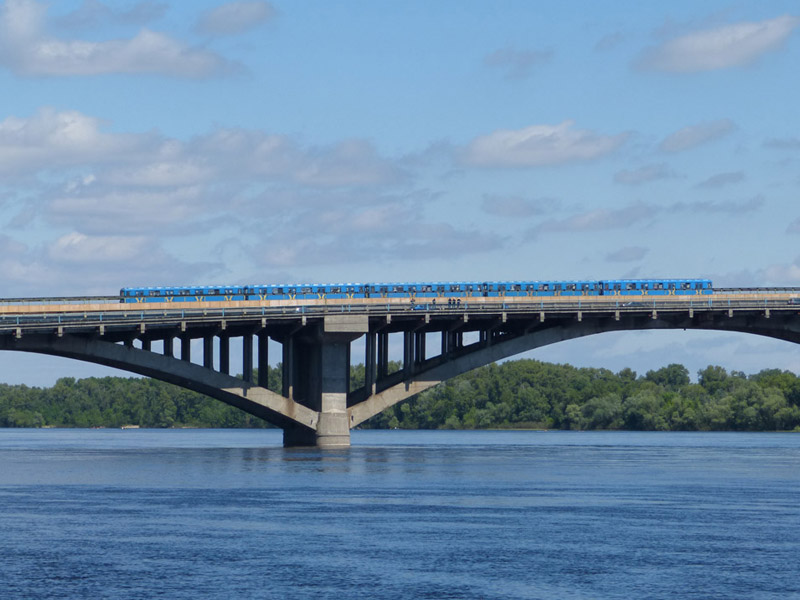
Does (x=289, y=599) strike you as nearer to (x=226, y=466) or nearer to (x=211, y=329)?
(x=226, y=466)

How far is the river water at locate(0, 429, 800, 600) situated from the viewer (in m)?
45.6

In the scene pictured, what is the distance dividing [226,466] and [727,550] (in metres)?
52.8

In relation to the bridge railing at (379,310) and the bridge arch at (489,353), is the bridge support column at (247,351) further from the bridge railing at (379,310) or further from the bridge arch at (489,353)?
the bridge arch at (489,353)

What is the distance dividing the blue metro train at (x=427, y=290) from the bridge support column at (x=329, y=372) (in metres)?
4.20

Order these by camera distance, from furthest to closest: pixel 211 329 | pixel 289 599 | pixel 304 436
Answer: pixel 304 436 < pixel 211 329 < pixel 289 599

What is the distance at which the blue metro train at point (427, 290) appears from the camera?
114938 mm

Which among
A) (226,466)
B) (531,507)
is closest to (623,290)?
(226,466)

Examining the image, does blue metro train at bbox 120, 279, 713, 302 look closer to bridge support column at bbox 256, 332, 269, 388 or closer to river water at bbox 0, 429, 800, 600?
bridge support column at bbox 256, 332, 269, 388

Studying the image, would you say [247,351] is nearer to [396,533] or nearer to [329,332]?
[329,332]

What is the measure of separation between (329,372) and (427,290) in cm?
1195

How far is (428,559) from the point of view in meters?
50.7

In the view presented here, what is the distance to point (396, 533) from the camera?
57438 millimetres

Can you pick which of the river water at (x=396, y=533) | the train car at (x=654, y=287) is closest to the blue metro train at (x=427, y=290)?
Answer: the train car at (x=654, y=287)

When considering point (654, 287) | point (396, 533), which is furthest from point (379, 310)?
point (396, 533)
